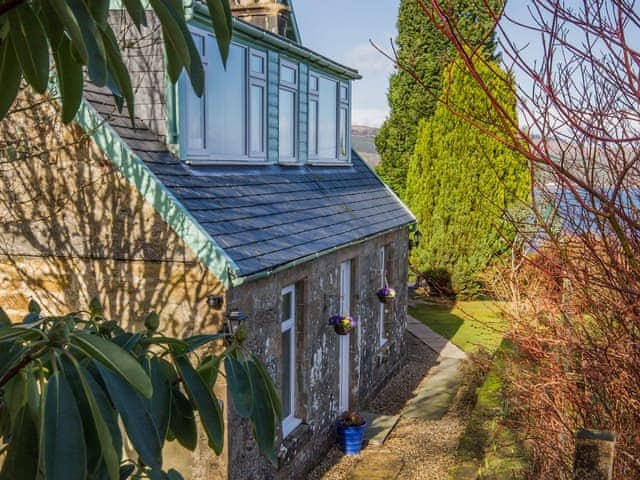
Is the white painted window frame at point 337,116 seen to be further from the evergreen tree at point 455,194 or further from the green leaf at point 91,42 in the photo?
the green leaf at point 91,42

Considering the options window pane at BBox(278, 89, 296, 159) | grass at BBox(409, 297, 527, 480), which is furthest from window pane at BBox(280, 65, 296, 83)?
grass at BBox(409, 297, 527, 480)

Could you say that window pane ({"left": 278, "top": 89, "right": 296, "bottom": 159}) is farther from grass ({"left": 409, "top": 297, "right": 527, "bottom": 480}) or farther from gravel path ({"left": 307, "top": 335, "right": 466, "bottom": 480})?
gravel path ({"left": 307, "top": 335, "right": 466, "bottom": 480})

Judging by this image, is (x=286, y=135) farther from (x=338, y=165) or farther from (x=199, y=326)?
(x=199, y=326)

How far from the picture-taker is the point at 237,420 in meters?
7.24

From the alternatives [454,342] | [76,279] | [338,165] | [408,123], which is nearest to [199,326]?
[76,279]

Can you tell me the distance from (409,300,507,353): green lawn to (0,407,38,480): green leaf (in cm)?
1508

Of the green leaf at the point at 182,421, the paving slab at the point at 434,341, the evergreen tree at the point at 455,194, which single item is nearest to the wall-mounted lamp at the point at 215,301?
the green leaf at the point at 182,421

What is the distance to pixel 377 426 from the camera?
11.6 metres

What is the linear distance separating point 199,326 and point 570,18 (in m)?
5.06

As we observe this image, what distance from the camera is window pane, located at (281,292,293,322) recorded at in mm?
9039

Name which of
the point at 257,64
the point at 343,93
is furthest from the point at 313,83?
the point at 257,64

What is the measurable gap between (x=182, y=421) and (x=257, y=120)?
24.9ft

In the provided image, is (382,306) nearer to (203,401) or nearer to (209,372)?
(209,372)

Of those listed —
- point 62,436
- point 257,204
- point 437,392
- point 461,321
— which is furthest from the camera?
point 461,321
